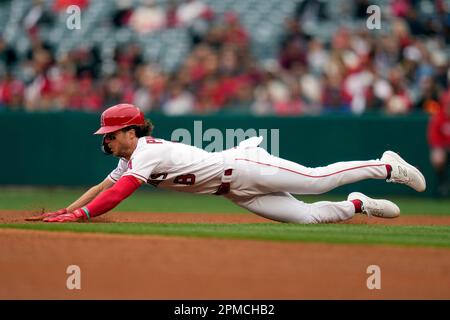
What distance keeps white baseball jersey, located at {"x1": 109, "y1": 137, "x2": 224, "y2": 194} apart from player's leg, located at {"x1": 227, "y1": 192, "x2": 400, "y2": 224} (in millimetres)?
464

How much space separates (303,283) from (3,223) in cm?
364

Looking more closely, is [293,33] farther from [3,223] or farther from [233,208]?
[3,223]

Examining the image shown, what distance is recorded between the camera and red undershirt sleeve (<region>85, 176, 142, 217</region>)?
23.8 ft

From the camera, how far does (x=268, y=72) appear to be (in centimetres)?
1492

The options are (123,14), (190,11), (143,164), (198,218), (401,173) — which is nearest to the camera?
(143,164)

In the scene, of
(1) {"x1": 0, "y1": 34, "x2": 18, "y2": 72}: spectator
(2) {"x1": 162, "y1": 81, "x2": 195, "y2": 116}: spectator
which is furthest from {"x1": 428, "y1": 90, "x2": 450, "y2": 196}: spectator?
(1) {"x1": 0, "y1": 34, "x2": 18, "y2": 72}: spectator

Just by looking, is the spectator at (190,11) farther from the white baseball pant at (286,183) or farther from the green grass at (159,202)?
the white baseball pant at (286,183)

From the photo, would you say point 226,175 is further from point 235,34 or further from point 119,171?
point 235,34

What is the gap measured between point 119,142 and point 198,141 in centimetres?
632

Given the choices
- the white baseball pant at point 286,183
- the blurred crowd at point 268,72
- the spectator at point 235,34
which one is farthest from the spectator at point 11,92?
the white baseball pant at point 286,183

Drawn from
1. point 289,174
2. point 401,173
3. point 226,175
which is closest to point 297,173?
point 289,174

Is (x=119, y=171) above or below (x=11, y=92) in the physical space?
below

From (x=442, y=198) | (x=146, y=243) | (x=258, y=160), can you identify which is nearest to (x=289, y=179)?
(x=258, y=160)

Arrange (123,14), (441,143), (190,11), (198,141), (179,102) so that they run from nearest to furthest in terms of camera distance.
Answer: (441,143)
(198,141)
(179,102)
(190,11)
(123,14)
